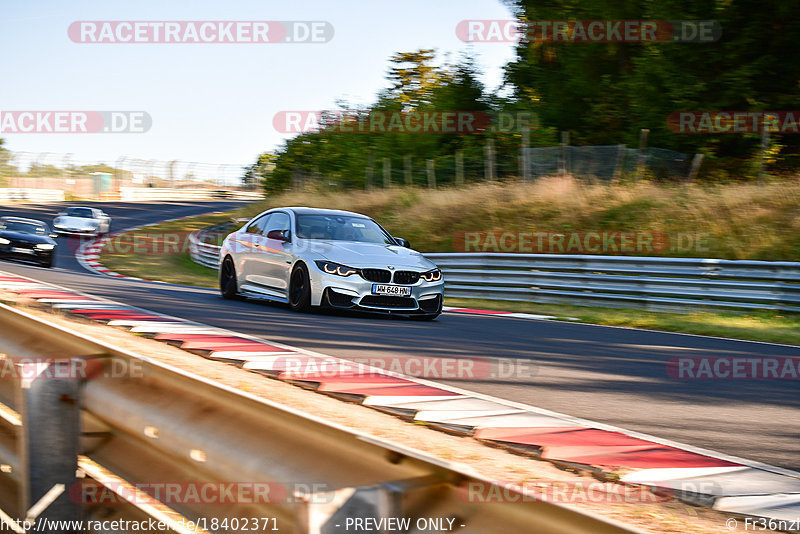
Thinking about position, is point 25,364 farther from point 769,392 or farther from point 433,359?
point 769,392

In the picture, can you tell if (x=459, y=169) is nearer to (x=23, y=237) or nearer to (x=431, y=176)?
(x=431, y=176)

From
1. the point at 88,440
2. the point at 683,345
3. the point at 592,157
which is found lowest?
the point at 683,345

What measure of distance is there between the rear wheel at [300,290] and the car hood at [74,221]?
26622 millimetres

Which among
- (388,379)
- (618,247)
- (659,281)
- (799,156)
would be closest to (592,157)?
(618,247)

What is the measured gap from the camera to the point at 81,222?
34812 mm

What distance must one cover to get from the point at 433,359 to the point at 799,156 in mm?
21294

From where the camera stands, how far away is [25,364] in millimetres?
2928

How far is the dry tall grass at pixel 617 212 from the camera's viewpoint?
56.6 ft

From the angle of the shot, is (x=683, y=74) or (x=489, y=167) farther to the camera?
(x=489, y=167)

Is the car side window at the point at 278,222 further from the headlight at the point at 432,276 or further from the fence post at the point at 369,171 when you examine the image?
the fence post at the point at 369,171

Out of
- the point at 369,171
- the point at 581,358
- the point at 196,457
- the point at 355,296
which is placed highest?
the point at 369,171

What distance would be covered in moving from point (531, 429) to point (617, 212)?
1648 centimetres

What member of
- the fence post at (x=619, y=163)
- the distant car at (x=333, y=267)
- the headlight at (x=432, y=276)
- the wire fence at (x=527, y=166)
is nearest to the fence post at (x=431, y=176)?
the wire fence at (x=527, y=166)

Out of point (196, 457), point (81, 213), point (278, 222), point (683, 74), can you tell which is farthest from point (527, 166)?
point (196, 457)
